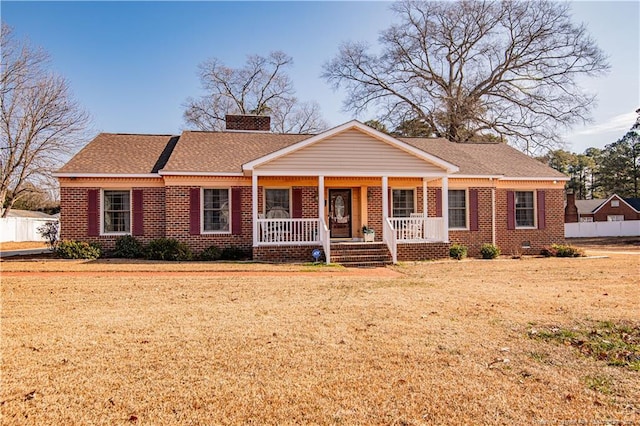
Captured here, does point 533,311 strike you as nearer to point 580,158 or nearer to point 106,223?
point 106,223

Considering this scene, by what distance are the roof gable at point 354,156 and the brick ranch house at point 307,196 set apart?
1.4 inches

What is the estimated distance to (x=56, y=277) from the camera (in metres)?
9.56

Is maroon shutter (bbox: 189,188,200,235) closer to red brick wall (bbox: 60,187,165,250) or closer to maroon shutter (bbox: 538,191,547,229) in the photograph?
red brick wall (bbox: 60,187,165,250)

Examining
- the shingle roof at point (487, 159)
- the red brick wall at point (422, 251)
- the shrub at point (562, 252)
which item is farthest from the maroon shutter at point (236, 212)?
the shrub at point (562, 252)

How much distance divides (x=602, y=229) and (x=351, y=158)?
3104 cm

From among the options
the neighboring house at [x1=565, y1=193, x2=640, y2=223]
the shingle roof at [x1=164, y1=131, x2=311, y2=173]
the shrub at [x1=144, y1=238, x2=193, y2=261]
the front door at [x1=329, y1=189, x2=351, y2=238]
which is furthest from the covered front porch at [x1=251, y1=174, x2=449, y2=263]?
the neighboring house at [x1=565, y1=193, x2=640, y2=223]

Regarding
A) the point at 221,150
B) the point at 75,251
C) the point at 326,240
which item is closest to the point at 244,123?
the point at 221,150

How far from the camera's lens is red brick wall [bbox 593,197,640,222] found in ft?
144

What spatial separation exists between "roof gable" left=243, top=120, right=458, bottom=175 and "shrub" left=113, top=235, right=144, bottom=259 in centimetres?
471

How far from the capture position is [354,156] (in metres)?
13.9

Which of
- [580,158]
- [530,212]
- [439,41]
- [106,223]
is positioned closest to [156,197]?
[106,223]

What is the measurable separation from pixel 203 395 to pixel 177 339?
162 cm

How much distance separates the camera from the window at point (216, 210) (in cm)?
1493

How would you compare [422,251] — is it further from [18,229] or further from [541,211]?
[18,229]
